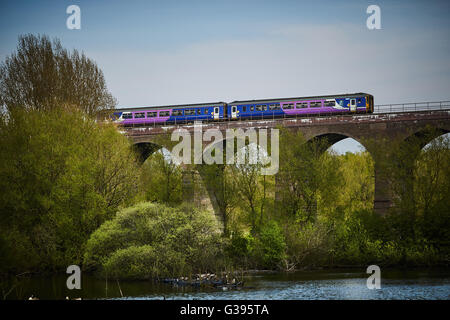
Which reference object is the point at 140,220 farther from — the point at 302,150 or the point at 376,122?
the point at 376,122

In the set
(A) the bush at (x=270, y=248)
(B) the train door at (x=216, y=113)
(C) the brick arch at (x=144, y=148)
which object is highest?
(B) the train door at (x=216, y=113)

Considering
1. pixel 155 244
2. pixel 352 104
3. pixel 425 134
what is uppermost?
pixel 352 104

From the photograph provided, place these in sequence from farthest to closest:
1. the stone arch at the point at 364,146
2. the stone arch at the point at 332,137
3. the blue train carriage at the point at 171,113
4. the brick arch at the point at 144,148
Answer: the brick arch at the point at 144,148 < the blue train carriage at the point at 171,113 < the stone arch at the point at 332,137 < the stone arch at the point at 364,146

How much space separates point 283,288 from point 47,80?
24.5 m

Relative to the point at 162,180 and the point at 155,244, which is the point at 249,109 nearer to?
the point at 162,180

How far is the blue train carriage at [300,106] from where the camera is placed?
49.9 metres

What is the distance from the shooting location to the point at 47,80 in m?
42.9

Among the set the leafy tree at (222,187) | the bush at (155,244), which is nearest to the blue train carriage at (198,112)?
the leafy tree at (222,187)

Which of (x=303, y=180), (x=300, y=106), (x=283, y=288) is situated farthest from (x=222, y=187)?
(x=283, y=288)

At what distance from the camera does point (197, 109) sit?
55.3 metres

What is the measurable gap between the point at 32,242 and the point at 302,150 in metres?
18.4

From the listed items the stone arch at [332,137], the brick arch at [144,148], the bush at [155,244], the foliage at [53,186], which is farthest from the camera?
the brick arch at [144,148]

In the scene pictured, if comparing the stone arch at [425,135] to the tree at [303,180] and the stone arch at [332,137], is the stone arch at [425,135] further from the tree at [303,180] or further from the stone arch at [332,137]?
the tree at [303,180]
